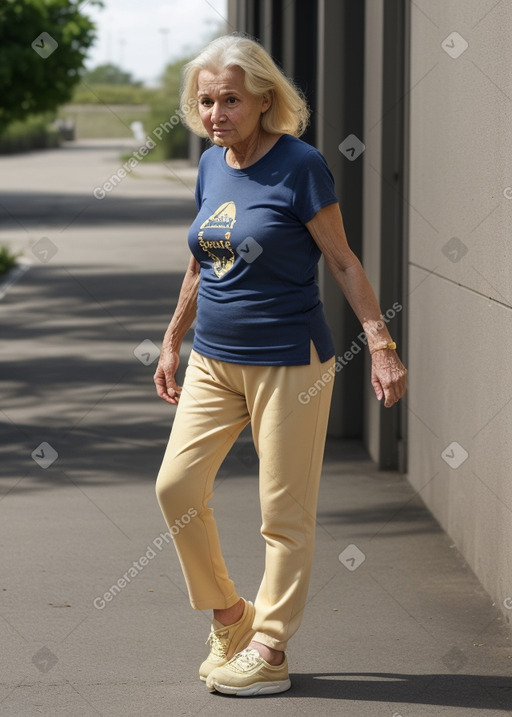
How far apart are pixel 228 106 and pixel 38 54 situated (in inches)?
961

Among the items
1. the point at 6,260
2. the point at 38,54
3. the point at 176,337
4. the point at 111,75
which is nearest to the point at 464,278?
the point at 176,337

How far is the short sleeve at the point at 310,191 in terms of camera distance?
4.16 meters

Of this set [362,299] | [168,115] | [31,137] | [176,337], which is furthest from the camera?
[31,137]

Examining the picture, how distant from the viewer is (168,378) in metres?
4.64

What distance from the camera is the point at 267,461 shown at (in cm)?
434

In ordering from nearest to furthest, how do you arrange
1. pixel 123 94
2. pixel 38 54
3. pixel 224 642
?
pixel 224 642, pixel 38 54, pixel 123 94

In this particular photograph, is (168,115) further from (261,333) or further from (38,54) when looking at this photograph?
(261,333)

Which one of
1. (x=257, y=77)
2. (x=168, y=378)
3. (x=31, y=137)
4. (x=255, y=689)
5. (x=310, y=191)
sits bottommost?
(x=31, y=137)

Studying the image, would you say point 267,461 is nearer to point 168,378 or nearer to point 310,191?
point 168,378

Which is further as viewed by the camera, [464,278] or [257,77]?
[464,278]

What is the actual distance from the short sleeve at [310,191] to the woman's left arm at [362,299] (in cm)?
2

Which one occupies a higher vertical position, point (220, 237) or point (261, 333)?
point (220, 237)

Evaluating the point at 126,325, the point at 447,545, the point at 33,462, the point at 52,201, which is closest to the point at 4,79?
the point at 52,201

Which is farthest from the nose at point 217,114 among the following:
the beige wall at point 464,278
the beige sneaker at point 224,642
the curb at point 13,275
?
the curb at point 13,275
